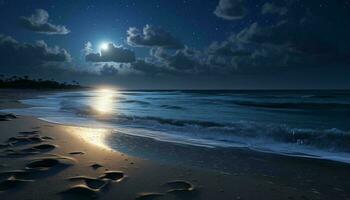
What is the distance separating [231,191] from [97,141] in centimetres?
502

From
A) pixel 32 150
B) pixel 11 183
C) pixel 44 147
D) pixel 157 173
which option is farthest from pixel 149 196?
pixel 44 147

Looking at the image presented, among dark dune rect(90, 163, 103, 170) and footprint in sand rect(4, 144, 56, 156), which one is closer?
dark dune rect(90, 163, 103, 170)

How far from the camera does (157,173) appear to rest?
5422mm

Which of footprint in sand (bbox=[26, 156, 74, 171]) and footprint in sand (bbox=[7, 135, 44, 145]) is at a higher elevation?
footprint in sand (bbox=[26, 156, 74, 171])

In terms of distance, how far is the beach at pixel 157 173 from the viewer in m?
4.35

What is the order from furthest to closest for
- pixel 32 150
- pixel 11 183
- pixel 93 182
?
pixel 32 150, pixel 93 182, pixel 11 183

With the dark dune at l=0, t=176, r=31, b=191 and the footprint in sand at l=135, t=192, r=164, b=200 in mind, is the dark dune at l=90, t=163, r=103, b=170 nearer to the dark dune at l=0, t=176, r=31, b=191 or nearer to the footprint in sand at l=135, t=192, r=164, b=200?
the dark dune at l=0, t=176, r=31, b=191

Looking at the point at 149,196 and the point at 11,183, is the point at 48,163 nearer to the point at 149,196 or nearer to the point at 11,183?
the point at 11,183

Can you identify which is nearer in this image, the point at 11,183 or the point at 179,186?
the point at 11,183

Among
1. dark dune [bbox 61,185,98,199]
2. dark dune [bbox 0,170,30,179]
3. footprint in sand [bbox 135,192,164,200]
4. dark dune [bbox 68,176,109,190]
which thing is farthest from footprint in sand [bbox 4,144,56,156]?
footprint in sand [bbox 135,192,164,200]

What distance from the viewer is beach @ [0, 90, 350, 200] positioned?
4348 millimetres

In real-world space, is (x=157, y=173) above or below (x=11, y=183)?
below

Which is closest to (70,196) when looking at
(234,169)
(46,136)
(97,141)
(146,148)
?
(234,169)

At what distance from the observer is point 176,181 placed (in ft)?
16.2
